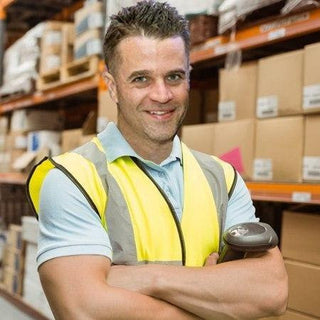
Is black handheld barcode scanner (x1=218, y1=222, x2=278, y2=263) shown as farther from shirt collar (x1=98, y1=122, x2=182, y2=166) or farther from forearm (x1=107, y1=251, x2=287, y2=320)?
shirt collar (x1=98, y1=122, x2=182, y2=166)

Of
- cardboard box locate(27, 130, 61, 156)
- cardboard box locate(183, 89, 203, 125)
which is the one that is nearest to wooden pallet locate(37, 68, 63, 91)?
cardboard box locate(27, 130, 61, 156)

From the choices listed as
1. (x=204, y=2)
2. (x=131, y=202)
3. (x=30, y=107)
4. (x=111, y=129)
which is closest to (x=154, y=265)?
(x=131, y=202)

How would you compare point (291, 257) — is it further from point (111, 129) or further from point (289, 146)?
point (111, 129)

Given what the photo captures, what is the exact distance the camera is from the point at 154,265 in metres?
1.40

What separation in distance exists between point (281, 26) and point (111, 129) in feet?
2.97

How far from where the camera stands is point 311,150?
208cm

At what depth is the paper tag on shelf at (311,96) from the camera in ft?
6.73

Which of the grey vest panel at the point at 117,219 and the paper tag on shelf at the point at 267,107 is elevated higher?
the paper tag on shelf at the point at 267,107

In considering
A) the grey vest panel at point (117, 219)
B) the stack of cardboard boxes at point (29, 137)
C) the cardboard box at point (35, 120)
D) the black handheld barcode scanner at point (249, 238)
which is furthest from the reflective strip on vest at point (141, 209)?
the cardboard box at point (35, 120)

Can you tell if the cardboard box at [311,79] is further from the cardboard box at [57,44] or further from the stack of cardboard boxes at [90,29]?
the cardboard box at [57,44]

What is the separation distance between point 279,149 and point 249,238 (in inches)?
33.1

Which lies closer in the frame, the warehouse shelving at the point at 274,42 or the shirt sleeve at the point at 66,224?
the shirt sleeve at the point at 66,224

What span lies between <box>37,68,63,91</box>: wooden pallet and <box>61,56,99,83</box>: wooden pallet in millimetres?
75

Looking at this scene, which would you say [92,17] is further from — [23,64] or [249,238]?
[249,238]
